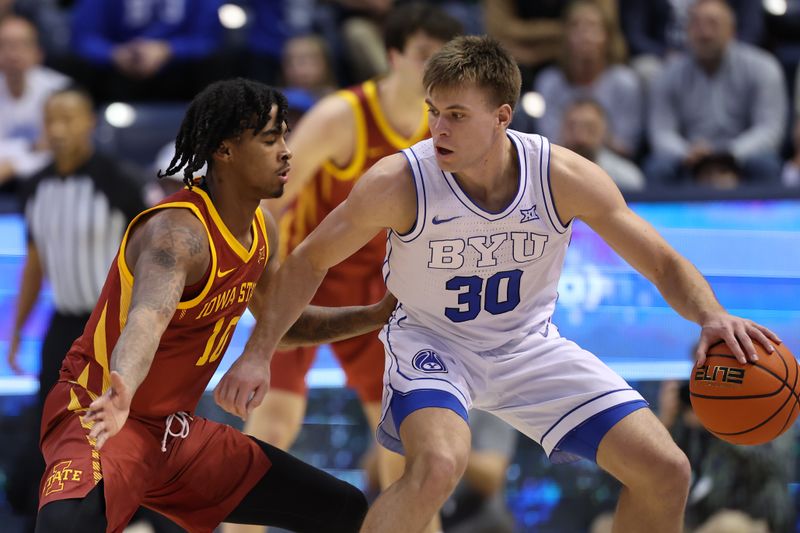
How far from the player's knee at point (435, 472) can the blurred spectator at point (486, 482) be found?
260cm

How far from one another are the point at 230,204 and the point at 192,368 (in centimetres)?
52

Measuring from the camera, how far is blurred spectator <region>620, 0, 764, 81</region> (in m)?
8.54

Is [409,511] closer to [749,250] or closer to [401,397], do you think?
[401,397]

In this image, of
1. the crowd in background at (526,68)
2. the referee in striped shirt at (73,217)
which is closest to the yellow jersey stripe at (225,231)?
the referee in striped shirt at (73,217)

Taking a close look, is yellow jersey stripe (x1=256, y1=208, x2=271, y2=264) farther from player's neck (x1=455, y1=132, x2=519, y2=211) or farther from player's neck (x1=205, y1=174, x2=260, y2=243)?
player's neck (x1=455, y1=132, x2=519, y2=211)

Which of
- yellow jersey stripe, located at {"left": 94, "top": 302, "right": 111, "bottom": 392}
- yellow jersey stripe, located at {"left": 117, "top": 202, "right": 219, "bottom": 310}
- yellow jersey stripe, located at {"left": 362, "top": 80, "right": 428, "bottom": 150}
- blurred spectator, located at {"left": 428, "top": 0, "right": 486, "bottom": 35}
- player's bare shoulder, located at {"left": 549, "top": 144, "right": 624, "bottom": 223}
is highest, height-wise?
blurred spectator, located at {"left": 428, "top": 0, "right": 486, "bottom": 35}

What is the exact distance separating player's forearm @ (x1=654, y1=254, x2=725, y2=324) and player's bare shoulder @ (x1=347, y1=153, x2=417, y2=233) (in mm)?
838

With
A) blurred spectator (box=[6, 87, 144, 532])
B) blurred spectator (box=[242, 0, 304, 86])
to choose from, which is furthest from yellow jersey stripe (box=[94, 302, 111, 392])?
blurred spectator (box=[242, 0, 304, 86])

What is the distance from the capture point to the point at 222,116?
404 centimetres

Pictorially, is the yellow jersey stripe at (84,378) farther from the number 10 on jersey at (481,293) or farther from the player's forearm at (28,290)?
the player's forearm at (28,290)

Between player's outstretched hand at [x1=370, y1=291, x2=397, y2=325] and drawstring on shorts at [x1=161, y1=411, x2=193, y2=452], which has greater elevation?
player's outstretched hand at [x1=370, y1=291, x2=397, y2=325]

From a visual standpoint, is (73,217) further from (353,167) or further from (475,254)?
(475,254)

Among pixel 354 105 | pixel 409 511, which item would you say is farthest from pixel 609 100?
pixel 409 511

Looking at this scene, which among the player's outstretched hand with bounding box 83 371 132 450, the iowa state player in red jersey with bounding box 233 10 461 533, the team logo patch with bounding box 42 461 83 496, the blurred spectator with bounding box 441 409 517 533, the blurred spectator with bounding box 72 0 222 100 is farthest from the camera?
the blurred spectator with bounding box 72 0 222 100
